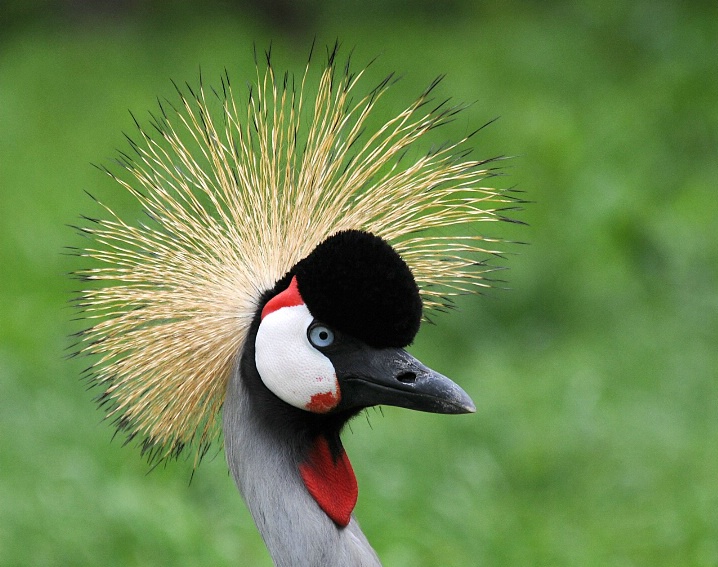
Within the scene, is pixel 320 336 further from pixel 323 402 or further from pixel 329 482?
pixel 329 482

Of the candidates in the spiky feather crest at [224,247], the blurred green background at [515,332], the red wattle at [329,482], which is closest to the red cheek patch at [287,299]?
the spiky feather crest at [224,247]

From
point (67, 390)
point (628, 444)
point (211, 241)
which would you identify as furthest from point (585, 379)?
point (211, 241)

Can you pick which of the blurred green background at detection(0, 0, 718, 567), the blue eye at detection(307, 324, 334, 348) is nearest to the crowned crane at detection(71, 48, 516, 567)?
the blue eye at detection(307, 324, 334, 348)

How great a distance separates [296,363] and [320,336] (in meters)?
0.05

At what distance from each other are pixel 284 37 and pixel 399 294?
637 cm

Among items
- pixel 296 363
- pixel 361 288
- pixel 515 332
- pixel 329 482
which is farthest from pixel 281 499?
pixel 515 332

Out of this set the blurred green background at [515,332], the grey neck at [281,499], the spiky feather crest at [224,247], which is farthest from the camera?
the blurred green background at [515,332]

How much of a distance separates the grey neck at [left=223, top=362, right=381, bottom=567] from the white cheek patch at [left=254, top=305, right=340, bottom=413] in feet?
0.31

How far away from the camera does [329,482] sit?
1.73 meters

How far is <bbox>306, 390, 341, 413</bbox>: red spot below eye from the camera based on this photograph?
1647mm

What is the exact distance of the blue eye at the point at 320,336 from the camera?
1.63m

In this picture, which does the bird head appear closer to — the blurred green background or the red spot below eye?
the red spot below eye

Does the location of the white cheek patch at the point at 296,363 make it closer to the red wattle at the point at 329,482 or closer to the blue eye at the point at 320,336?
the blue eye at the point at 320,336

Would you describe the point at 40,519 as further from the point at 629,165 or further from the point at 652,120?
the point at 652,120
